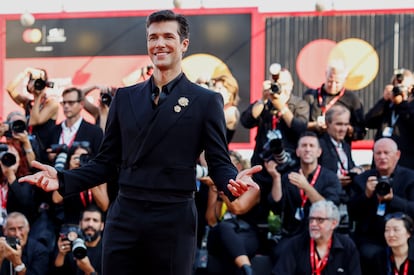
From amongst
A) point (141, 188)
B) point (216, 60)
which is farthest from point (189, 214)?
point (216, 60)

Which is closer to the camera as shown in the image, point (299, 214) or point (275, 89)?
point (299, 214)

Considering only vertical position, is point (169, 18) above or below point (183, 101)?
above

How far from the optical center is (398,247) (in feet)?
23.9

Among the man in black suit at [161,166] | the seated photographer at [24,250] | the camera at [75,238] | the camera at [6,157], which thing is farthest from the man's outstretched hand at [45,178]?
the camera at [6,157]

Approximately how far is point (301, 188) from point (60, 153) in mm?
2168

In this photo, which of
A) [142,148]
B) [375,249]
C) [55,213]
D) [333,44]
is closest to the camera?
[142,148]

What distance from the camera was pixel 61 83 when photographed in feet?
37.3

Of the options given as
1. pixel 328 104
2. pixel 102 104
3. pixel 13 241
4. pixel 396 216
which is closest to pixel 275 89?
pixel 328 104

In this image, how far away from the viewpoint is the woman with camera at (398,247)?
7227 millimetres

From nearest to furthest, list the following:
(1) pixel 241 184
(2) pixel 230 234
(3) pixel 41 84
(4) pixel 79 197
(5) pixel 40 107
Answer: (1) pixel 241 184
(2) pixel 230 234
(4) pixel 79 197
(3) pixel 41 84
(5) pixel 40 107

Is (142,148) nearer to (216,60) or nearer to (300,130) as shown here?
(300,130)

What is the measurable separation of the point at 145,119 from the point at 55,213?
4348 millimetres

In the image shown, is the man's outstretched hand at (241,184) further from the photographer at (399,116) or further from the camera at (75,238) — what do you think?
the photographer at (399,116)

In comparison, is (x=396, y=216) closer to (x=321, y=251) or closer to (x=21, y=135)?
(x=321, y=251)
